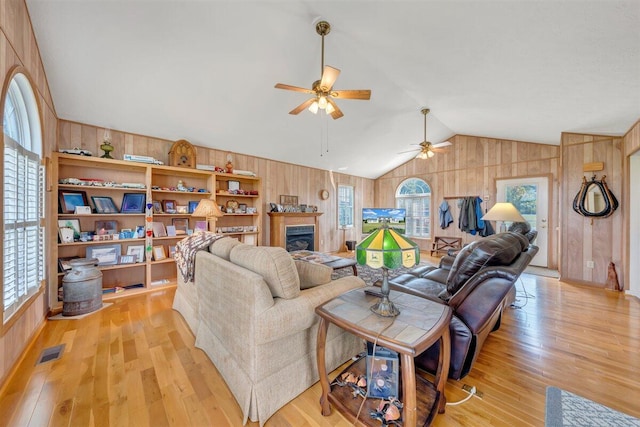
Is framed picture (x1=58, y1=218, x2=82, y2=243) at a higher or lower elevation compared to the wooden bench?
higher

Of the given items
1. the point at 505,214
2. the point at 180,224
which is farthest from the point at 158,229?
the point at 505,214

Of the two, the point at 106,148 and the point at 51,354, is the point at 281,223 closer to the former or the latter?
the point at 106,148

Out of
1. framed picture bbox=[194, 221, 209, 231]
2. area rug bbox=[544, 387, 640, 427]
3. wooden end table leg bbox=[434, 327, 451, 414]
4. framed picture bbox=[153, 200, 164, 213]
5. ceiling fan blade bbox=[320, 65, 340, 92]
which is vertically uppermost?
ceiling fan blade bbox=[320, 65, 340, 92]

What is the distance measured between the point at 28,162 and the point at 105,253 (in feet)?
5.11

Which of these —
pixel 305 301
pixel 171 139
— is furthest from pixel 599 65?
pixel 171 139

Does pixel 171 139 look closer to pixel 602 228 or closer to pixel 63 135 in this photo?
pixel 63 135

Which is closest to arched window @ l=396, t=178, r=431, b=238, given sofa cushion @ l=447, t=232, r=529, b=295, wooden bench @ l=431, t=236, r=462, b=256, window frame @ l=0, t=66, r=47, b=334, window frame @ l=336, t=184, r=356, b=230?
wooden bench @ l=431, t=236, r=462, b=256

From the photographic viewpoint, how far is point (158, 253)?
3609 mm

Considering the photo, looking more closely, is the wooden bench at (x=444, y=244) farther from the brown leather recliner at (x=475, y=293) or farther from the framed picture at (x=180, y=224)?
the framed picture at (x=180, y=224)

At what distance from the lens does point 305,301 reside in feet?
4.93

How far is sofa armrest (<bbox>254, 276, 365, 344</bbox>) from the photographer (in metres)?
1.31

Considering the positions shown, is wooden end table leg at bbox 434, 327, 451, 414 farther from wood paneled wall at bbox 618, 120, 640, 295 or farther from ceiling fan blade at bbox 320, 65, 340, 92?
wood paneled wall at bbox 618, 120, 640, 295

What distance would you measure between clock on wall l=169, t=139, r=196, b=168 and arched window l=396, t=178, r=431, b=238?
18.2ft

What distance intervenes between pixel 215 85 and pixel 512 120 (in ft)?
15.4
